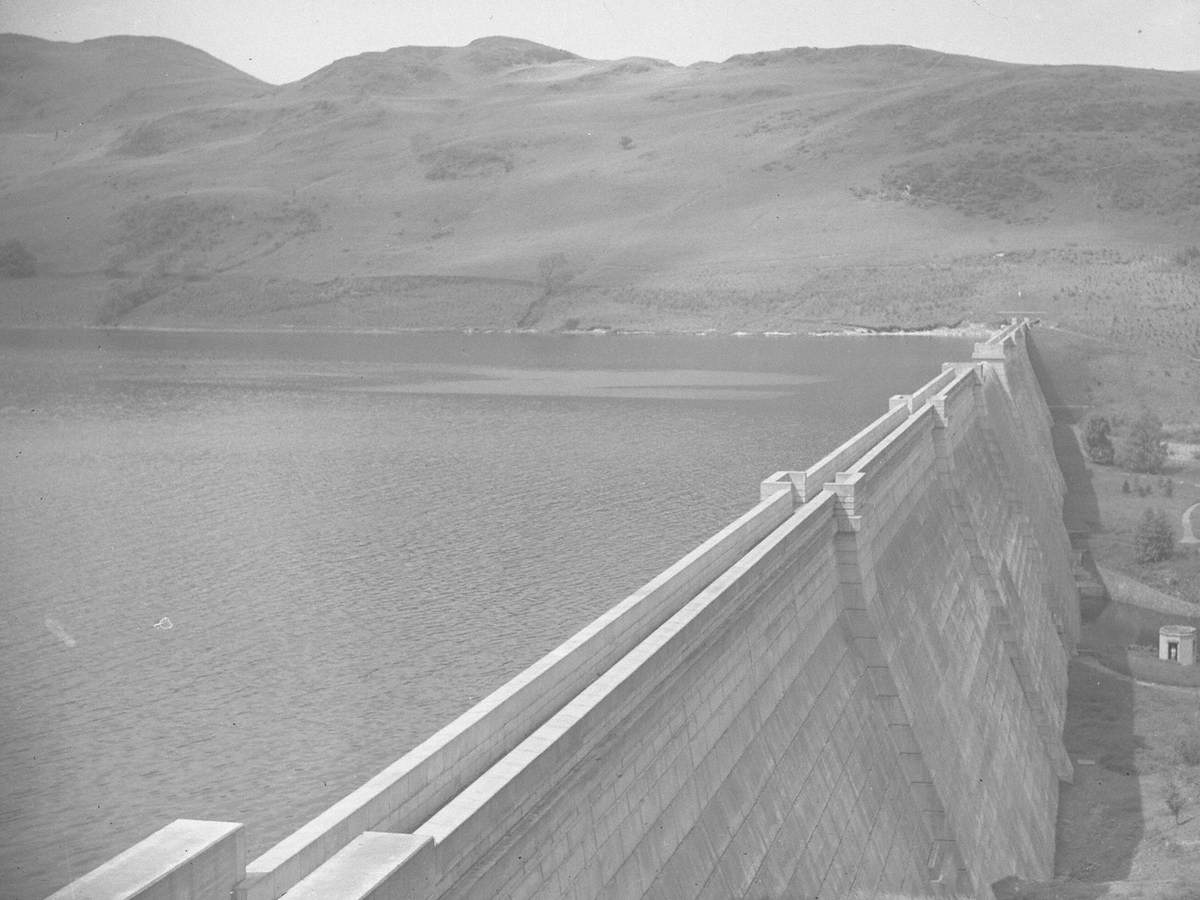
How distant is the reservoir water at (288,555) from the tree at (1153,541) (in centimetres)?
1065

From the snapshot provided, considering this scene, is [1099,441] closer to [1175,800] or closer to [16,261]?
[1175,800]

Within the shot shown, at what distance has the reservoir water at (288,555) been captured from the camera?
20.6 m

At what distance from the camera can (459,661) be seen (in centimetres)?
2528

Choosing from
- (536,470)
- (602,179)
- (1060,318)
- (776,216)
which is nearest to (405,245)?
(602,179)

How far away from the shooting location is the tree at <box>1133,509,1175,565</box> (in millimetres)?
45438

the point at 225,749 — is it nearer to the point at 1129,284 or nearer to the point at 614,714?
the point at 614,714

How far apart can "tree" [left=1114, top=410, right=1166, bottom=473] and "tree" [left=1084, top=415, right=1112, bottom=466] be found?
417 millimetres

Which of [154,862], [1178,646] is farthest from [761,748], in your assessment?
[1178,646]

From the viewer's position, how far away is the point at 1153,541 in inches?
1796

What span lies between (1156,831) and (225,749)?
15.8m

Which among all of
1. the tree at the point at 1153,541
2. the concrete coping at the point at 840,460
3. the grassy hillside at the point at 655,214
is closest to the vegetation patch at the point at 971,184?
the grassy hillside at the point at 655,214

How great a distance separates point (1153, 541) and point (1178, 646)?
9730 mm

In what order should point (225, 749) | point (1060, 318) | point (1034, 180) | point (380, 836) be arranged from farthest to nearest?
1. point (1034, 180)
2. point (1060, 318)
3. point (225, 749)
4. point (380, 836)

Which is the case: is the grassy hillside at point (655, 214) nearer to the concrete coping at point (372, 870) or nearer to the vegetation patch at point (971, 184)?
the vegetation patch at point (971, 184)
